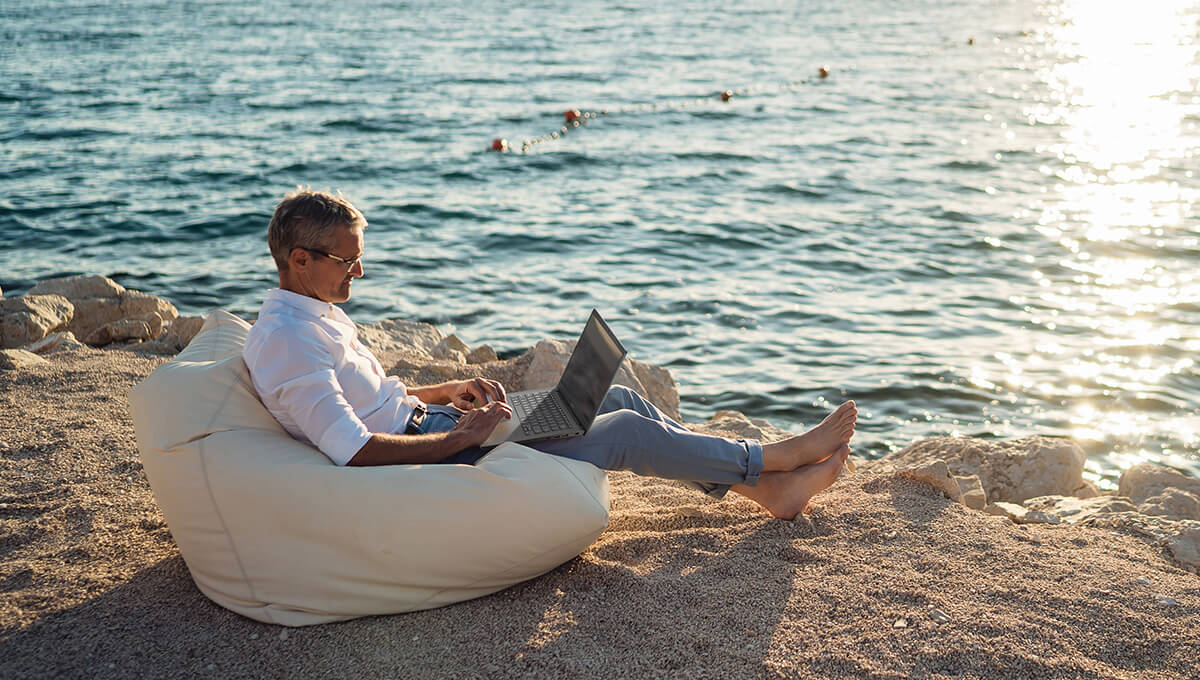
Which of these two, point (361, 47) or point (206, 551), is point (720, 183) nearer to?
point (206, 551)

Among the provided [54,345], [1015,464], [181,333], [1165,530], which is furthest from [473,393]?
[54,345]

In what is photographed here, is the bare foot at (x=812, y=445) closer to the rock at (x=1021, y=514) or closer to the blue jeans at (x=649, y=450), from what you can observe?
the blue jeans at (x=649, y=450)

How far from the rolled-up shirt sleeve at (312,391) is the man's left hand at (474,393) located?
630 millimetres

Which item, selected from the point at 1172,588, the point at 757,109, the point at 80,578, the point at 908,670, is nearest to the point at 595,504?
the point at 908,670

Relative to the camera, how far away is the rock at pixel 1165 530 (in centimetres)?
383

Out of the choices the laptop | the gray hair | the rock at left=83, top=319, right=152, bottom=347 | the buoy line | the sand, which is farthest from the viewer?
the buoy line

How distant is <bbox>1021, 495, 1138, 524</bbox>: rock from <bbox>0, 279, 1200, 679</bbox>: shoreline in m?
0.23

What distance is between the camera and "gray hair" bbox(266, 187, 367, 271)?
326cm

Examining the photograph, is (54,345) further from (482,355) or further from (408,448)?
(408,448)

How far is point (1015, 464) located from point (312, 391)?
3769 millimetres

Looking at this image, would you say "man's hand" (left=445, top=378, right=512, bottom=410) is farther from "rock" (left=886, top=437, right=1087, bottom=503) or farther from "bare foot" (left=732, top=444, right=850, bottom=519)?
"rock" (left=886, top=437, right=1087, bottom=503)

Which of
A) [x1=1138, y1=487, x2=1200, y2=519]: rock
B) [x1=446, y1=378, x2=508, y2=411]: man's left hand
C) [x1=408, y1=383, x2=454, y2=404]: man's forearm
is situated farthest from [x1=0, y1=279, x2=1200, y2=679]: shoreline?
[x1=408, y1=383, x2=454, y2=404]: man's forearm

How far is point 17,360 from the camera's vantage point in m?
5.54

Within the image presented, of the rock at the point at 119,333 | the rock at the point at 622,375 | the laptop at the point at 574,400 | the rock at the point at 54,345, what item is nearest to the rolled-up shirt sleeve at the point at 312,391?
the laptop at the point at 574,400
